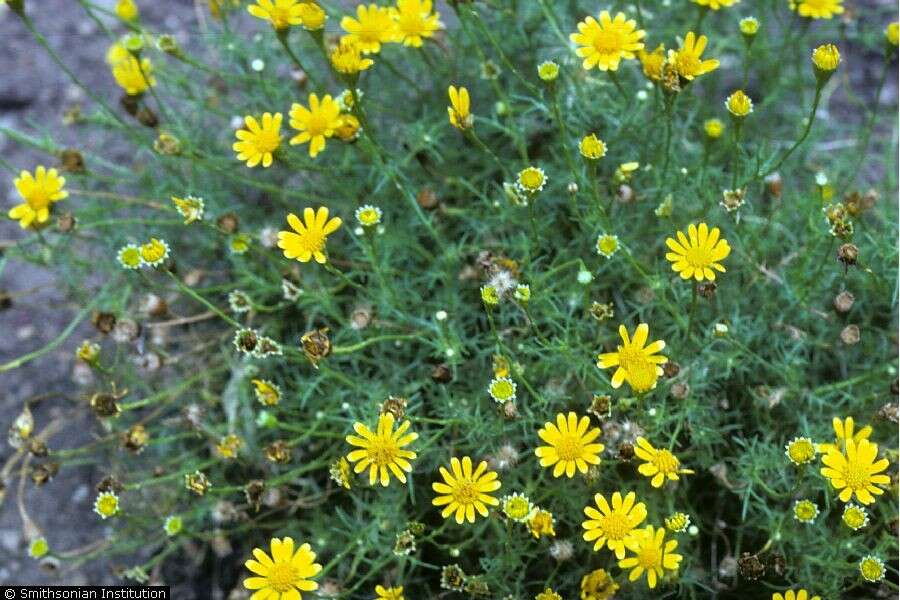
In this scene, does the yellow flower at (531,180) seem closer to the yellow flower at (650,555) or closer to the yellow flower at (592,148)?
the yellow flower at (592,148)

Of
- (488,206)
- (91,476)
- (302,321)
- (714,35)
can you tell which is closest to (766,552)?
(488,206)

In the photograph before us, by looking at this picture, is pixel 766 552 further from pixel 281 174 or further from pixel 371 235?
pixel 281 174

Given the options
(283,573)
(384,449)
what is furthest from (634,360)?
(283,573)

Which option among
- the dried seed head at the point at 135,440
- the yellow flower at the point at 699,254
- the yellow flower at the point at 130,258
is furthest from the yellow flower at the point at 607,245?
the dried seed head at the point at 135,440

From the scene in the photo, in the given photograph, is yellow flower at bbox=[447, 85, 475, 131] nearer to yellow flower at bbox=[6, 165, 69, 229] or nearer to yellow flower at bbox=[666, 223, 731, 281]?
yellow flower at bbox=[666, 223, 731, 281]

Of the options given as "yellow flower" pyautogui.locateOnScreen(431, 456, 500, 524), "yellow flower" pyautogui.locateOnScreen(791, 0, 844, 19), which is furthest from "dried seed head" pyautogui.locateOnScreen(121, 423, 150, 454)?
"yellow flower" pyautogui.locateOnScreen(791, 0, 844, 19)

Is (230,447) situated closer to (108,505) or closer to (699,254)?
(108,505)
